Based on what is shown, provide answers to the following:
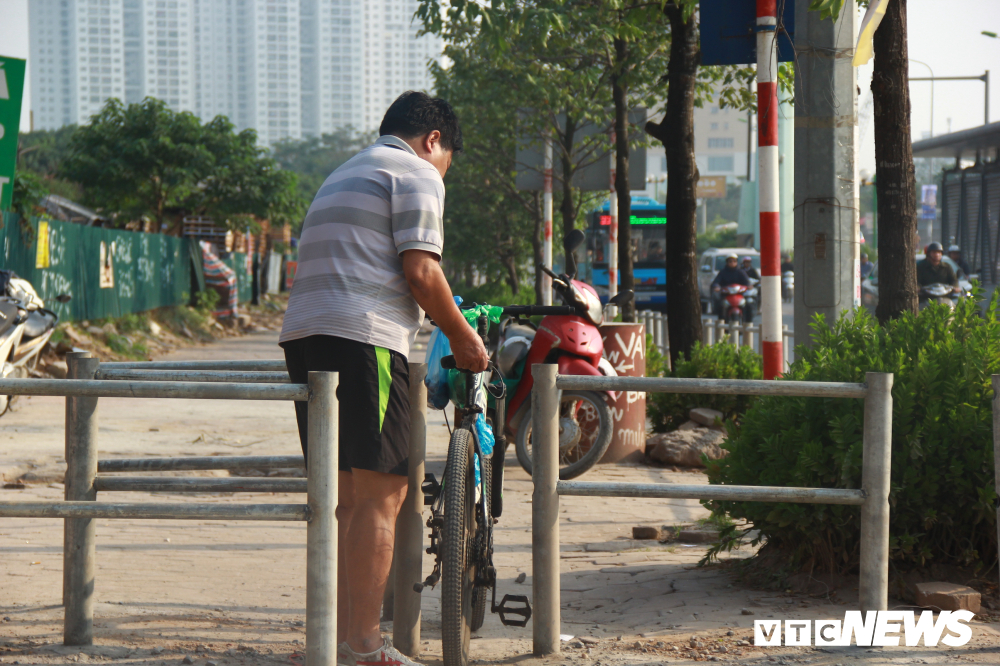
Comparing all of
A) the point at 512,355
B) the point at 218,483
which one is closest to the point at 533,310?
the point at 218,483

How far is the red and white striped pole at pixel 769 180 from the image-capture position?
5199 mm

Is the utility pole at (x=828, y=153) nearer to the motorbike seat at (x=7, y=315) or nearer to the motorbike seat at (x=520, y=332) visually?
the motorbike seat at (x=520, y=332)

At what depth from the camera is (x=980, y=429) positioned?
144 inches

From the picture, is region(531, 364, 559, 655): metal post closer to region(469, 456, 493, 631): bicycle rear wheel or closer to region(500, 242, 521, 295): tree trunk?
region(469, 456, 493, 631): bicycle rear wheel

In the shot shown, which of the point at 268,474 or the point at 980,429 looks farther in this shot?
the point at 268,474

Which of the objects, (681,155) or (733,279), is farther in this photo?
(733,279)

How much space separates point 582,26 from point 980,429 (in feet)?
34.0

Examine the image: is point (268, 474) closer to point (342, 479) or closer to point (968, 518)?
point (342, 479)

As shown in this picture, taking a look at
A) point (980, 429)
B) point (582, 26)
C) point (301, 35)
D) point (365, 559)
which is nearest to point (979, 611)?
point (980, 429)

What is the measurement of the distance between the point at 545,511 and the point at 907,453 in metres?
1.41

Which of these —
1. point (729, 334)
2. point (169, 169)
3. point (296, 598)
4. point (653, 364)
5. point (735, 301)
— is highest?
point (169, 169)

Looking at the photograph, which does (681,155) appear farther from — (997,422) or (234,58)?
(234,58)

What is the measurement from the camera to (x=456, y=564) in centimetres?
305

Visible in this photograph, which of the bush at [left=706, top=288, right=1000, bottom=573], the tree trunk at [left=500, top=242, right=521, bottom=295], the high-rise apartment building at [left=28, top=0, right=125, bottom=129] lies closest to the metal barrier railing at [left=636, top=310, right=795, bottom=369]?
the bush at [left=706, top=288, right=1000, bottom=573]
